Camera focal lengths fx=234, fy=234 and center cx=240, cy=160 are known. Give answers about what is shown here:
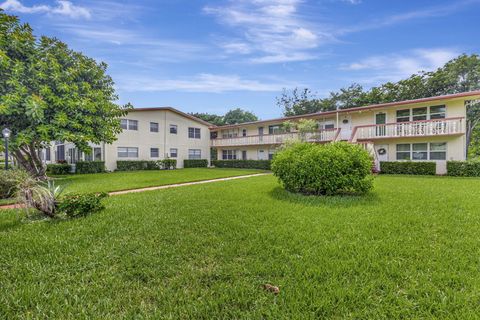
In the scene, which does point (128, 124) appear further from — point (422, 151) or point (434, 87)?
point (434, 87)

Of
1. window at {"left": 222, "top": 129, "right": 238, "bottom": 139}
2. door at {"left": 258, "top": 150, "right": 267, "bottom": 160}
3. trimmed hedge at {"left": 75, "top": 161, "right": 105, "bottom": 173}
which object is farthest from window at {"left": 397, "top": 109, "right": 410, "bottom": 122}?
trimmed hedge at {"left": 75, "top": 161, "right": 105, "bottom": 173}

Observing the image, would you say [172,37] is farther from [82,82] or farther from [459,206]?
[459,206]

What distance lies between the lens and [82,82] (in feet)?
41.7

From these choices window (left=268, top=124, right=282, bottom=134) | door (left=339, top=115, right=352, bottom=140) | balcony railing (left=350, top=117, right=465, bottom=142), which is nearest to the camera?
balcony railing (left=350, top=117, right=465, bottom=142)

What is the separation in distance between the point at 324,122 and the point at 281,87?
56.4 feet

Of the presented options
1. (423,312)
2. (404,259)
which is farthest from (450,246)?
(423,312)

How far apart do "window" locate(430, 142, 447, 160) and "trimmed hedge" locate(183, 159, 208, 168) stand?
851 inches

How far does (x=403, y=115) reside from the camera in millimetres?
17797

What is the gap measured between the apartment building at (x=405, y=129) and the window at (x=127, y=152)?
45.8 feet

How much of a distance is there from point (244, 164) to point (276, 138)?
4.88 metres

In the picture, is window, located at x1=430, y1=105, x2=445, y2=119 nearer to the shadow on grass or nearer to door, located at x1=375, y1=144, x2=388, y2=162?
door, located at x1=375, y1=144, x2=388, y2=162

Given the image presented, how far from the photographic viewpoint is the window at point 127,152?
22697 millimetres

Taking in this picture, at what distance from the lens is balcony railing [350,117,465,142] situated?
15000mm

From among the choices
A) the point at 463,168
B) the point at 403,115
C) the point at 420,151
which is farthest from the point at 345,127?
the point at 463,168
